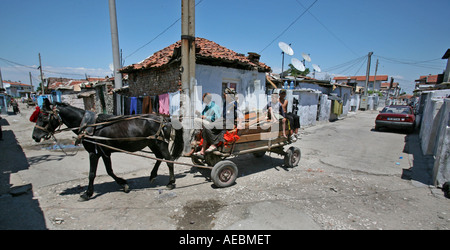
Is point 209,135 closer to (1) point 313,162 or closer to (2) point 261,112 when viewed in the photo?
(2) point 261,112

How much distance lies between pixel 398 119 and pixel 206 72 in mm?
11551

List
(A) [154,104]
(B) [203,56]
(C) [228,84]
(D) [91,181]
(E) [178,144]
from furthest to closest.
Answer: (C) [228,84] < (A) [154,104] < (B) [203,56] < (E) [178,144] < (D) [91,181]

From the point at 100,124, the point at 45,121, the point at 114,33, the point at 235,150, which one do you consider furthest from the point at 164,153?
the point at 114,33

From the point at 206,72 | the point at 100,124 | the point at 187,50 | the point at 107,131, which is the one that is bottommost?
the point at 107,131

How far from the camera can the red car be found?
1150cm

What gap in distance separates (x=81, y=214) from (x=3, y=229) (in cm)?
90

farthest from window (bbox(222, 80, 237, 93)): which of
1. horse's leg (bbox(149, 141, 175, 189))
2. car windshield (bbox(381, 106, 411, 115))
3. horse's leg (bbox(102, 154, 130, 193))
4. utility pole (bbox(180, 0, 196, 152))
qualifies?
car windshield (bbox(381, 106, 411, 115))

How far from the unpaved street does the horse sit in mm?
536

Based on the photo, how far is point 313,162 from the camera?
6527 mm

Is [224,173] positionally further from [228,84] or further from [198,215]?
[228,84]

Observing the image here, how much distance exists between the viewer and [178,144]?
475 centimetres

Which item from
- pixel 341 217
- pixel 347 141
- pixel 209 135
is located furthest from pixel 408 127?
pixel 209 135

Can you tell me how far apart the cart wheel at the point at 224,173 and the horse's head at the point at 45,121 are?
328cm
